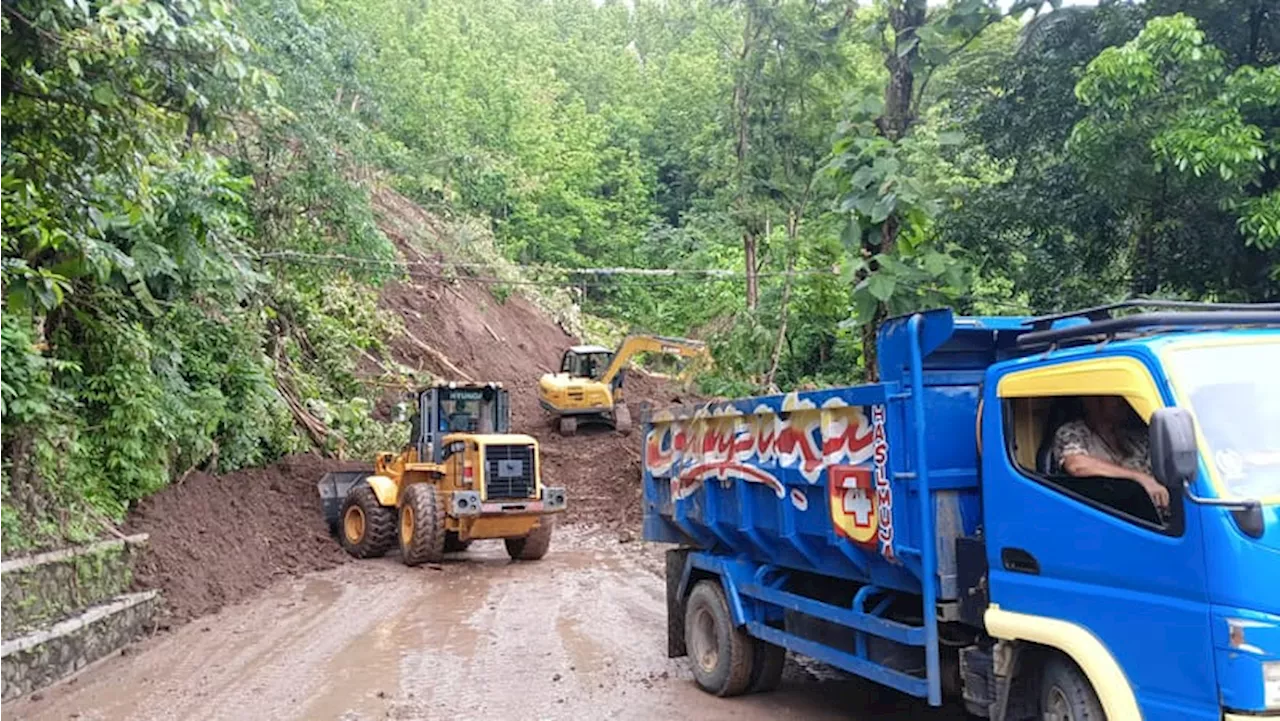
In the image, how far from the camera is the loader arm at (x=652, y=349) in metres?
24.6

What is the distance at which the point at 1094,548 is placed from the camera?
4543 mm

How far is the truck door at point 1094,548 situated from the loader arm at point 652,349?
1806 cm

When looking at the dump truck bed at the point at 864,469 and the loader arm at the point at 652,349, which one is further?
the loader arm at the point at 652,349

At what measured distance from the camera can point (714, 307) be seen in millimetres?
34281

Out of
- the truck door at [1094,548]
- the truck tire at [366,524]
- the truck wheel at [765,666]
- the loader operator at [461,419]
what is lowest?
the truck wheel at [765,666]

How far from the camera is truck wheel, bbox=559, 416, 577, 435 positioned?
27.4 m

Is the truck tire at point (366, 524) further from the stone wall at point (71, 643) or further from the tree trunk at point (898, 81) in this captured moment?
the tree trunk at point (898, 81)

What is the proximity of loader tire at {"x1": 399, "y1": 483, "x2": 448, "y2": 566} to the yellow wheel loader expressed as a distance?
0.01m

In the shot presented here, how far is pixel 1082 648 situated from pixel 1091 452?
854 millimetres

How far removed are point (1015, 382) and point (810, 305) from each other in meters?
16.5

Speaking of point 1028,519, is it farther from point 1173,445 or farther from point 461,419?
point 461,419

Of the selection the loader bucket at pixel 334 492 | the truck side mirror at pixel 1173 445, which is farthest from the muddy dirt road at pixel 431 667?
the truck side mirror at pixel 1173 445

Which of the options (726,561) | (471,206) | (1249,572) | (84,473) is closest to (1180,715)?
(1249,572)

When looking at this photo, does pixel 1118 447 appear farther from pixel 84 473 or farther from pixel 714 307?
pixel 714 307
